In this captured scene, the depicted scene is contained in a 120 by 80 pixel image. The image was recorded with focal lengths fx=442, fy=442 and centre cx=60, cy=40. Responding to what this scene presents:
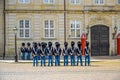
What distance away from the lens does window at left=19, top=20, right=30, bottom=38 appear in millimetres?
41031

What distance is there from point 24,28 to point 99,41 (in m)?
7.18

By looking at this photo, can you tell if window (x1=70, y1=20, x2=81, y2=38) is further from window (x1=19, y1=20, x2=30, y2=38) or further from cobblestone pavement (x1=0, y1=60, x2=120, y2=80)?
cobblestone pavement (x1=0, y1=60, x2=120, y2=80)

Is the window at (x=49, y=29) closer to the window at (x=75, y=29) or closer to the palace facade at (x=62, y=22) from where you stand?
the palace facade at (x=62, y=22)

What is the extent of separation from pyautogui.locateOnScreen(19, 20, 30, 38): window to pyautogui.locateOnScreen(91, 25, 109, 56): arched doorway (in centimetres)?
606

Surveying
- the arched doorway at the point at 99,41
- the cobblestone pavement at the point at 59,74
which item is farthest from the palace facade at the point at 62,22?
the cobblestone pavement at the point at 59,74

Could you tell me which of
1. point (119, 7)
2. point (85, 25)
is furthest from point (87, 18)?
point (119, 7)

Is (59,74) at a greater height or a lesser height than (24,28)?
lesser

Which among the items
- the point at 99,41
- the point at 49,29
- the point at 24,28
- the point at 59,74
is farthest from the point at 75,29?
the point at 59,74

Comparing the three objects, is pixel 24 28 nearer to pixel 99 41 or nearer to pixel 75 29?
pixel 75 29

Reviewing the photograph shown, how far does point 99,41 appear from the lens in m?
41.8

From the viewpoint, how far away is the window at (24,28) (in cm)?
4103

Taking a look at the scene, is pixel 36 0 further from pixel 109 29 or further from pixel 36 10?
pixel 109 29

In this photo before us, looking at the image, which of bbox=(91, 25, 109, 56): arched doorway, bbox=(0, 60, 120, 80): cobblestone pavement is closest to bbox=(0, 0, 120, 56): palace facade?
bbox=(91, 25, 109, 56): arched doorway

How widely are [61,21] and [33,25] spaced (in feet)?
8.68
